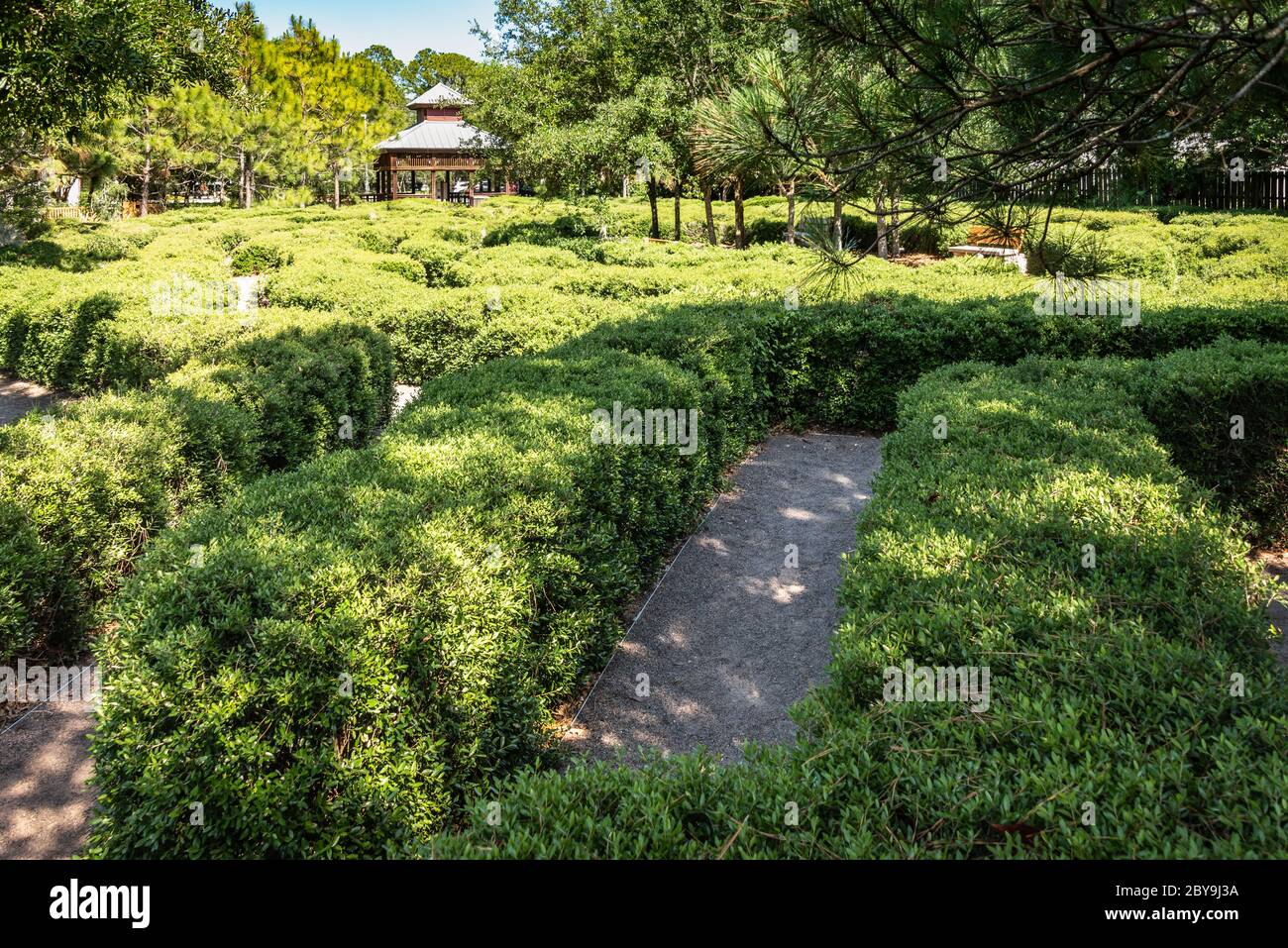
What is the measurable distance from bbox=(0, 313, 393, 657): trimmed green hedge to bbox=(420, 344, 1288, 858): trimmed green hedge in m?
4.23

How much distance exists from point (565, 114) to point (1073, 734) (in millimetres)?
27669

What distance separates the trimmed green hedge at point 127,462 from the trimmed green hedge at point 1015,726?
13.9ft

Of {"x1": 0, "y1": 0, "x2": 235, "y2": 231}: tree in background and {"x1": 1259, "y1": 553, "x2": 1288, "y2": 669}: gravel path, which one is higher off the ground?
{"x1": 0, "y1": 0, "x2": 235, "y2": 231}: tree in background

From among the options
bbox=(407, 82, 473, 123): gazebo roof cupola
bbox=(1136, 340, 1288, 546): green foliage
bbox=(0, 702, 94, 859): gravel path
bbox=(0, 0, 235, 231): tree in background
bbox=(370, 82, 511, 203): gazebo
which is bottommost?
bbox=(0, 702, 94, 859): gravel path

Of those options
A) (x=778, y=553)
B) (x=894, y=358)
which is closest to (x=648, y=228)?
(x=894, y=358)

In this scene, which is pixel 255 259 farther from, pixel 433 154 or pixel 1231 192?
pixel 433 154

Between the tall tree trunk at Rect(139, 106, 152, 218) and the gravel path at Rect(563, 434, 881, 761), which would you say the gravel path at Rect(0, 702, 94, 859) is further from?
the tall tree trunk at Rect(139, 106, 152, 218)

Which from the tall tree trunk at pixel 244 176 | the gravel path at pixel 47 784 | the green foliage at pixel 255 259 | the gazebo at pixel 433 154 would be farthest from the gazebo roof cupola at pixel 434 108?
the gravel path at pixel 47 784

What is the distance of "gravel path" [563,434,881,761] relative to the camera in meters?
4.89

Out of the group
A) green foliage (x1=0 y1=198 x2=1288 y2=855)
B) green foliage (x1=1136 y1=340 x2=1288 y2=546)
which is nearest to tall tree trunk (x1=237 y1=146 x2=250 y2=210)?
green foliage (x1=0 y1=198 x2=1288 y2=855)

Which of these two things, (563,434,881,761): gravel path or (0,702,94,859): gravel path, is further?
(563,434,881,761): gravel path

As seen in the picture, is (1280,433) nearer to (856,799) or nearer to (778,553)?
(778,553)

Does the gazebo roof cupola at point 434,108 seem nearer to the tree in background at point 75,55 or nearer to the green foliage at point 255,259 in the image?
the green foliage at point 255,259

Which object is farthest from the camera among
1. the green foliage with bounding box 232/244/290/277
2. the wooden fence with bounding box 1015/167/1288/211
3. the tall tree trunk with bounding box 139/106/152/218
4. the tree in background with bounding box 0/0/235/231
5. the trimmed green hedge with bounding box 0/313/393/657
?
the tall tree trunk with bounding box 139/106/152/218
